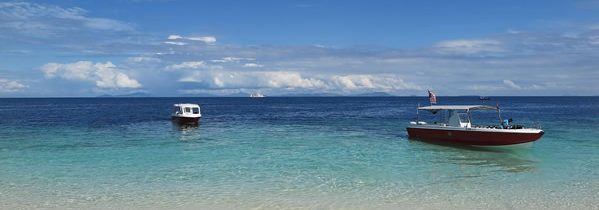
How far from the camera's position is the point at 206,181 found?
2281 cm

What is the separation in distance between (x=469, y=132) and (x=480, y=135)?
839mm

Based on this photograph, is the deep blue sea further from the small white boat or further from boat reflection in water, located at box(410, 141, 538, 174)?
the small white boat

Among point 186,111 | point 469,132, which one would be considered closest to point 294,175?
point 469,132

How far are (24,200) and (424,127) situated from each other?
99.0 ft

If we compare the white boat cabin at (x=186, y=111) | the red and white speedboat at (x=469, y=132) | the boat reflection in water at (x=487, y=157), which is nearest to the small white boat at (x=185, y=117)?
the white boat cabin at (x=186, y=111)

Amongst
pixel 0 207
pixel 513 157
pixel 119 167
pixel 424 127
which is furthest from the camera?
pixel 424 127

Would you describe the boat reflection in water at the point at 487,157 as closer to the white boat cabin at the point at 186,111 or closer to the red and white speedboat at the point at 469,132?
the red and white speedboat at the point at 469,132

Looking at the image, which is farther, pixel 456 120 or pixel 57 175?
pixel 456 120

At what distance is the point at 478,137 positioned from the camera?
120 feet

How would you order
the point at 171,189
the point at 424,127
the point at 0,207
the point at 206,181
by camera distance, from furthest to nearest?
the point at 424,127 < the point at 206,181 < the point at 171,189 < the point at 0,207

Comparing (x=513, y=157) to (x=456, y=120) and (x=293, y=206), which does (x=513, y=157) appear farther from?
(x=293, y=206)

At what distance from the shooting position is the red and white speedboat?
34969 mm

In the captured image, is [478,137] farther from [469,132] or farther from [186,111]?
[186,111]

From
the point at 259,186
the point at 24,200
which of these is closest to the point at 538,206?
the point at 259,186
